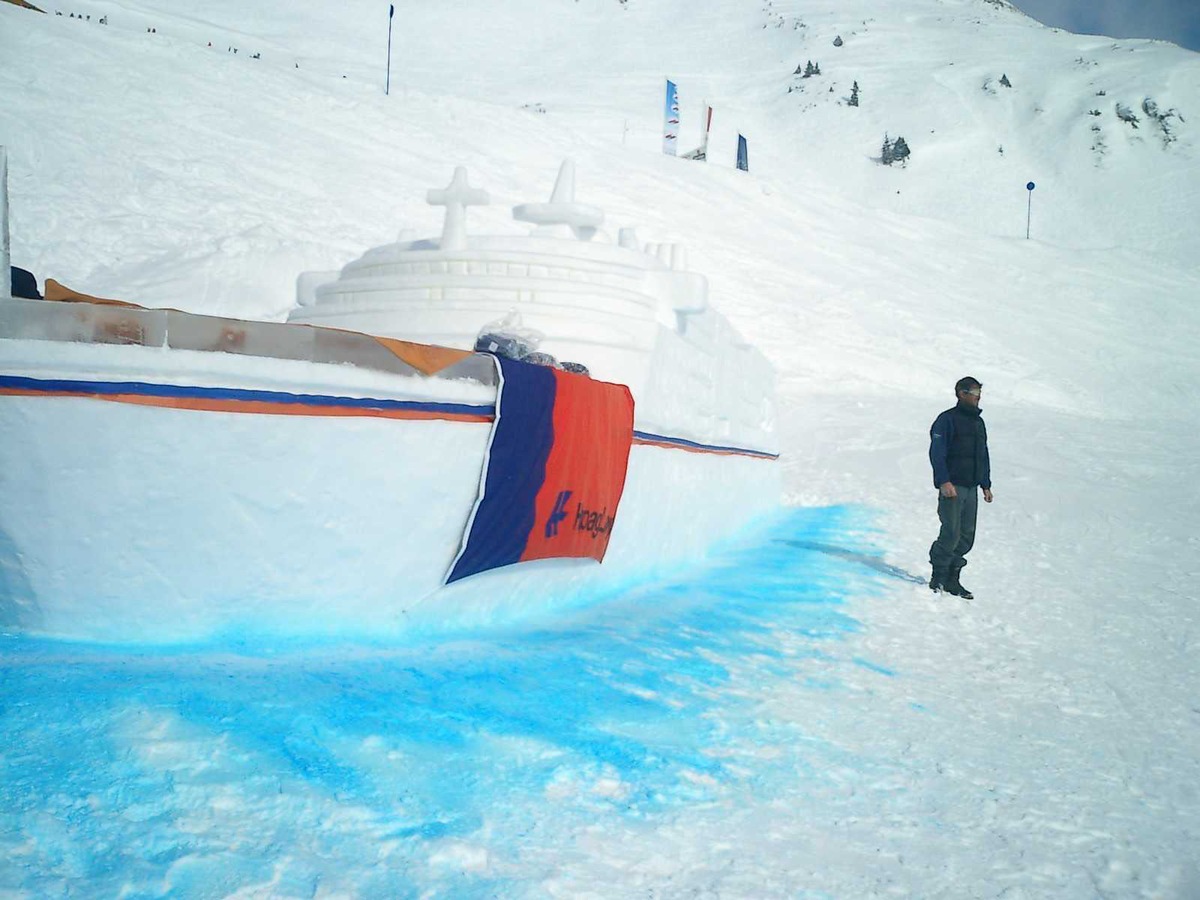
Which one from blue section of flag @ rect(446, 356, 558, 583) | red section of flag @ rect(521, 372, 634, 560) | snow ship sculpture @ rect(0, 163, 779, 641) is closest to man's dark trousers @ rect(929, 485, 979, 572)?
snow ship sculpture @ rect(0, 163, 779, 641)

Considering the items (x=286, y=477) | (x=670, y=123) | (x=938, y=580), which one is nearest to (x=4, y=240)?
(x=286, y=477)

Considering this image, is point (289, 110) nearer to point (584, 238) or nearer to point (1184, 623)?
point (584, 238)

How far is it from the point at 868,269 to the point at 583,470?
22.9 meters

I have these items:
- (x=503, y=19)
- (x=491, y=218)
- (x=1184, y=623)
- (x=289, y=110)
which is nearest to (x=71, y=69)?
(x=289, y=110)

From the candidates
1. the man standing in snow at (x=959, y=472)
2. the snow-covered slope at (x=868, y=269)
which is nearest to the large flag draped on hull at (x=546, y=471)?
the snow-covered slope at (x=868, y=269)

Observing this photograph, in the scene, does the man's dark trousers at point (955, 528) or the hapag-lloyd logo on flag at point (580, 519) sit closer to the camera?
the hapag-lloyd logo on flag at point (580, 519)

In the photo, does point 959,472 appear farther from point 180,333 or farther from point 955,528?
point 180,333

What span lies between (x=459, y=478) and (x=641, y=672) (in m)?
1.20

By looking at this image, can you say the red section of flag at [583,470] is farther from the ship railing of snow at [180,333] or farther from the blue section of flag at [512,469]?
the ship railing of snow at [180,333]

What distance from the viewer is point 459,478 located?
434 centimetres

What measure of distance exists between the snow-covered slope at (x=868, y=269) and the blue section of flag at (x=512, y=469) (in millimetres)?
1271

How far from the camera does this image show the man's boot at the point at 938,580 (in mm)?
6633

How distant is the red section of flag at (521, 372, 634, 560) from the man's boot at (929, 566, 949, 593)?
2521mm

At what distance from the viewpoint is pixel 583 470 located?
16.6ft
